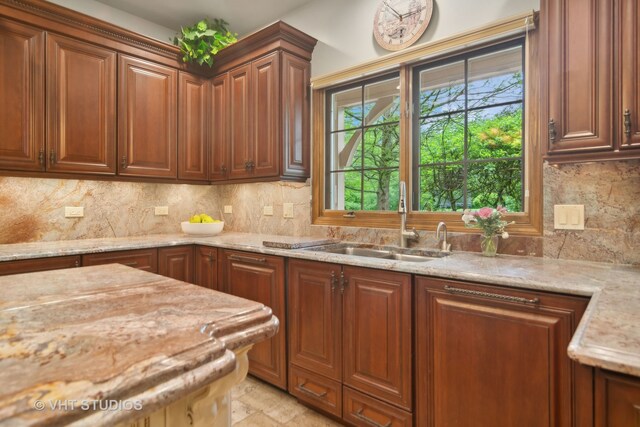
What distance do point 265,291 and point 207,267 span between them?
663 millimetres

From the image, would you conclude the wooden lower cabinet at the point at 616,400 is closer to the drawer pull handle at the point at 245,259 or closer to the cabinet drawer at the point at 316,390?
the cabinet drawer at the point at 316,390

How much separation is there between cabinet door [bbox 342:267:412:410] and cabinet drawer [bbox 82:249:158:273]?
155 centimetres

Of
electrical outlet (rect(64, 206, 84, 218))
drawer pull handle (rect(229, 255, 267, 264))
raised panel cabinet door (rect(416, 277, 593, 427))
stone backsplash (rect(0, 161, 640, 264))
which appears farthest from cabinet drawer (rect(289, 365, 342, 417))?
electrical outlet (rect(64, 206, 84, 218))

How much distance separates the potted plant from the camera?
10.3 feet

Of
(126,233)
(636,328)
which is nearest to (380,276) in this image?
(636,328)

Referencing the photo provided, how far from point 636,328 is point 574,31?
1324 millimetres

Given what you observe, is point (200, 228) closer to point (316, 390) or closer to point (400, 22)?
point (316, 390)

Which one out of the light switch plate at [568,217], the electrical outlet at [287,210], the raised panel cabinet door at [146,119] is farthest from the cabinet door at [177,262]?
the light switch plate at [568,217]

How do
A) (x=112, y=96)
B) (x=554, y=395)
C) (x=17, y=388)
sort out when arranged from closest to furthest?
(x=17, y=388) → (x=554, y=395) → (x=112, y=96)

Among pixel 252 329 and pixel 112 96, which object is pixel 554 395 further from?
pixel 112 96

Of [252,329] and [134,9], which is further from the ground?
[134,9]

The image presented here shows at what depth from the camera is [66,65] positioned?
2.58 metres

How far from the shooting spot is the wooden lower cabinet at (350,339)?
5.70 ft

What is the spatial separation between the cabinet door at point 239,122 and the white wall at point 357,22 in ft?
2.00
